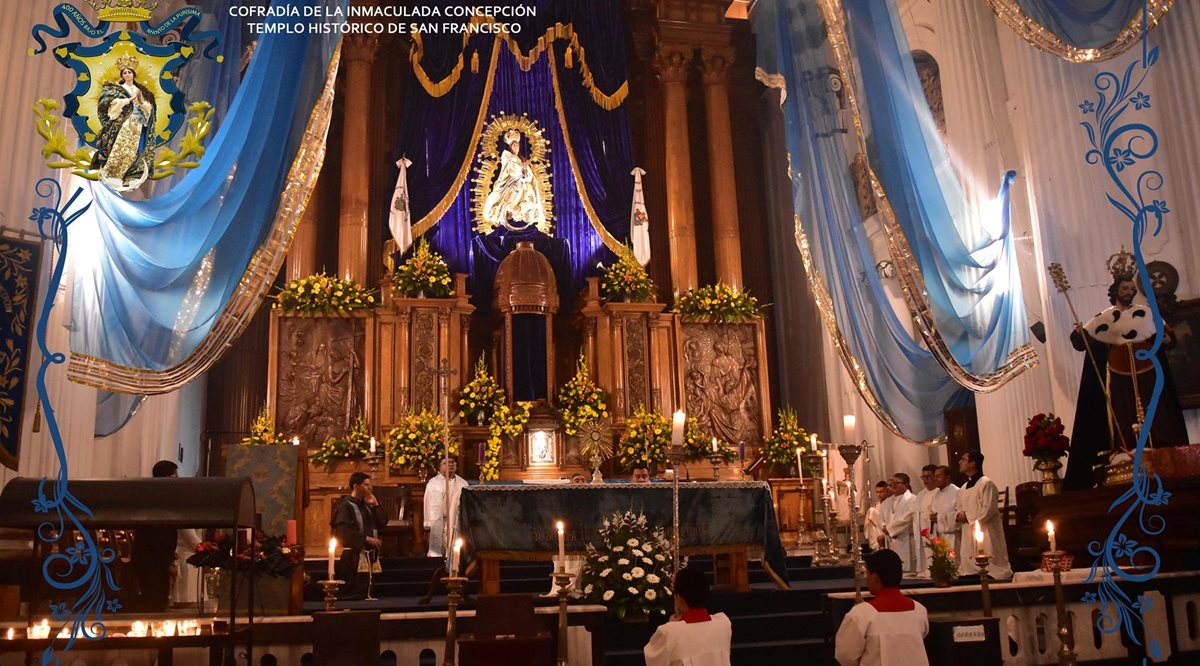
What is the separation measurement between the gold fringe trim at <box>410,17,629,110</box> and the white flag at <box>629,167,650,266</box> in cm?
164

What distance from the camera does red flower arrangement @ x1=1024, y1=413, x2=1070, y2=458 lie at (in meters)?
9.16

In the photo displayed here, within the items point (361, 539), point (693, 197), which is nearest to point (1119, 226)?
point (361, 539)

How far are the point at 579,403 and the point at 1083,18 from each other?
9387 millimetres

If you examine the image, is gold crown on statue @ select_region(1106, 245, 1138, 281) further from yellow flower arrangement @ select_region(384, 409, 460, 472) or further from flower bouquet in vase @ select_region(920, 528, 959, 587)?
yellow flower arrangement @ select_region(384, 409, 460, 472)

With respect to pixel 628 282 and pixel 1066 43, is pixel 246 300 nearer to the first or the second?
pixel 1066 43

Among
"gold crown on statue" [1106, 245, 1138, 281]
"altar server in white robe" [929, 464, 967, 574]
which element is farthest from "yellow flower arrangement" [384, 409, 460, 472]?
"gold crown on statue" [1106, 245, 1138, 281]

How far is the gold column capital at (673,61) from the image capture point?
18703mm

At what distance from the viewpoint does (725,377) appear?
17.0 metres

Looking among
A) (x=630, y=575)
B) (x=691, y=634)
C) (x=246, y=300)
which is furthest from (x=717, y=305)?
(x=691, y=634)

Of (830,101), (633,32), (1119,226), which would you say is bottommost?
(1119,226)

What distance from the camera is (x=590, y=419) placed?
15516 mm

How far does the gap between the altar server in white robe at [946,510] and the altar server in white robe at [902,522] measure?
544 millimetres

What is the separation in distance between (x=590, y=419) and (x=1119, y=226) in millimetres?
8252

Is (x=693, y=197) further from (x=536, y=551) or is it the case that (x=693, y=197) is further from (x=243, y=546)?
(x=243, y=546)
